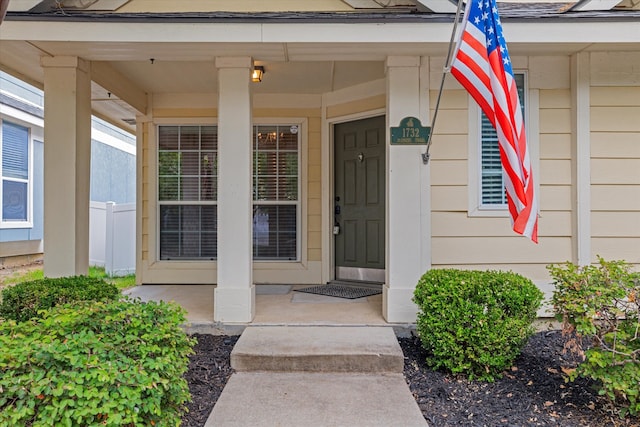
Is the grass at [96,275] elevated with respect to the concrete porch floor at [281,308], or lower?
lower

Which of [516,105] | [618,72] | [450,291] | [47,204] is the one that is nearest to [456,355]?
[450,291]

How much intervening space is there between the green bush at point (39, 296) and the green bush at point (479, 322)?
7.36 ft

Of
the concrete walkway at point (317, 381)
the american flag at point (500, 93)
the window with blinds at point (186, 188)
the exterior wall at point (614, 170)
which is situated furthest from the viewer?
the window with blinds at point (186, 188)

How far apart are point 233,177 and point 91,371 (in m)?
2.25

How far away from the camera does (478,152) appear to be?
3723 millimetres

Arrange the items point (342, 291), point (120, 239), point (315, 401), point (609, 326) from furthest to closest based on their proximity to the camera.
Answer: point (120, 239), point (342, 291), point (315, 401), point (609, 326)

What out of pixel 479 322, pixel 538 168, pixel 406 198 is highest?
pixel 538 168

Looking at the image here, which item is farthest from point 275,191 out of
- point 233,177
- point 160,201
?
point 233,177

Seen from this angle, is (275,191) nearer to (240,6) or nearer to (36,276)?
(240,6)

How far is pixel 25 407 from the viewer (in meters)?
1.47

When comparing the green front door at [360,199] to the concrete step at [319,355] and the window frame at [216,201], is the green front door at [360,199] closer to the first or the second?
the window frame at [216,201]

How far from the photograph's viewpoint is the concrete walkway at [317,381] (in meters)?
2.27

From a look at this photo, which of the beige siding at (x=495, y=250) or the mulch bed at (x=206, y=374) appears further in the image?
the beige siding at (x=495, y=250)

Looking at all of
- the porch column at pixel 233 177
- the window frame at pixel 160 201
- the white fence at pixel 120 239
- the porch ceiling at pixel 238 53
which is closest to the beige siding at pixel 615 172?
the porch ceiling at pixel 238 53
